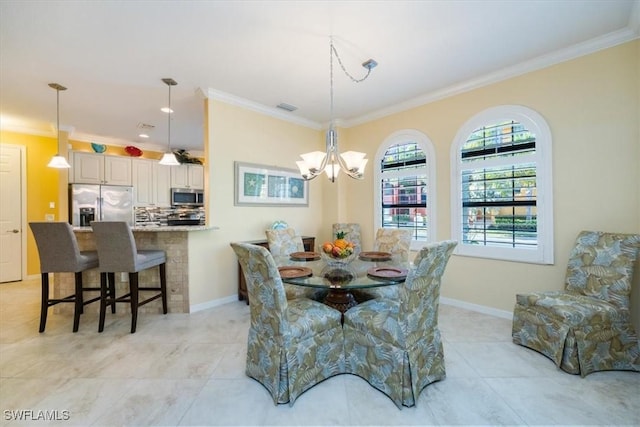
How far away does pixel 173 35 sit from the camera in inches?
90.5

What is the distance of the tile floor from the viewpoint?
1.59 metres

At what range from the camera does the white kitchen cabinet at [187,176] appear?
6.09 meters

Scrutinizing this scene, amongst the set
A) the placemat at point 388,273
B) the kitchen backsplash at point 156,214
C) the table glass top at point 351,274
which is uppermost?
the kitchen backsplash at point 156,214

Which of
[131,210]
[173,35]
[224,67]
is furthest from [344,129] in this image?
[131,210]

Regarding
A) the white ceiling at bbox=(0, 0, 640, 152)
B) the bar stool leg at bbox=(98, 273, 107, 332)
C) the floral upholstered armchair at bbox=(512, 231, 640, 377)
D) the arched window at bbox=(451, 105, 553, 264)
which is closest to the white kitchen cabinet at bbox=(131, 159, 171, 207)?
the white ceiling at bbox=(0, 0, 640, 152)

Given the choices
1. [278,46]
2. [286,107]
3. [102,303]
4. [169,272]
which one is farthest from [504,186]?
[102,303]

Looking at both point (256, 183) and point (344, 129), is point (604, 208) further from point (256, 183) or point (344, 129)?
point (256, 183)

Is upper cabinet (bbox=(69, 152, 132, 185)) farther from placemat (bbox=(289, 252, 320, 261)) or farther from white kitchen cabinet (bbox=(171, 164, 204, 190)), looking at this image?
placemat (bbox=(289, 252, 320, 261))

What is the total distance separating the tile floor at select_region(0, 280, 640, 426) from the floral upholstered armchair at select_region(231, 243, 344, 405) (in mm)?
94

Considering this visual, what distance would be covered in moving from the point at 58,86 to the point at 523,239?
18.3ft

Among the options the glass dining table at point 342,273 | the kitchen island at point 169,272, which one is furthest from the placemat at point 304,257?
the kitchen island at point 169,272

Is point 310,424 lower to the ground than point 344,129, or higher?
lower
